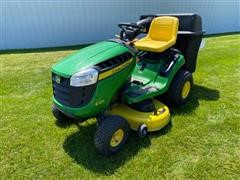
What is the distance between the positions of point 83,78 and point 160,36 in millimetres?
1545

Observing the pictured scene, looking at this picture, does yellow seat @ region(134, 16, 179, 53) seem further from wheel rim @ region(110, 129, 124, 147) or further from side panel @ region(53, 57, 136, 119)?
wheel rim @ region(110, 129, 124, 147)

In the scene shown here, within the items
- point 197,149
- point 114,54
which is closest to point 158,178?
point 197,149

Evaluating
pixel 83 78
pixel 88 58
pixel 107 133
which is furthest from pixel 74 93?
pixel 107 133

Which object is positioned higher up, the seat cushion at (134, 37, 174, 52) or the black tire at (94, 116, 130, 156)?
the seat cushion at (134, 37, 174, 52)

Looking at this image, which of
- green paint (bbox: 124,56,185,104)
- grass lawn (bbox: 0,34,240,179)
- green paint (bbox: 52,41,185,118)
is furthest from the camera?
green paint (bbox: 124,56,185,104)

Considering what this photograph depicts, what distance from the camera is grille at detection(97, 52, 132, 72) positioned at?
2.71 m

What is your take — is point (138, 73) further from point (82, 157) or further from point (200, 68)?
point (200, 68)

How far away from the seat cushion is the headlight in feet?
3.28

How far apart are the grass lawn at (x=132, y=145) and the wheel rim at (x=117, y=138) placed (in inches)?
4.5

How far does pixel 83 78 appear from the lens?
2.57 m

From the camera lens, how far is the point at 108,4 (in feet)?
37.8

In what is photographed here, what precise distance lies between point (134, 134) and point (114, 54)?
94 centimetres

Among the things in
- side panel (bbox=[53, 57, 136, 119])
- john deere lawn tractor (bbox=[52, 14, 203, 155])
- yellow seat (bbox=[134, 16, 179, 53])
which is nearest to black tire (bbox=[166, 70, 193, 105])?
john deere lawn tractor (bbox=[52, 14, 203, 155])

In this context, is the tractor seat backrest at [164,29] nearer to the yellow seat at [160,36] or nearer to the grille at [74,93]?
the yellow seat at [160,36]
